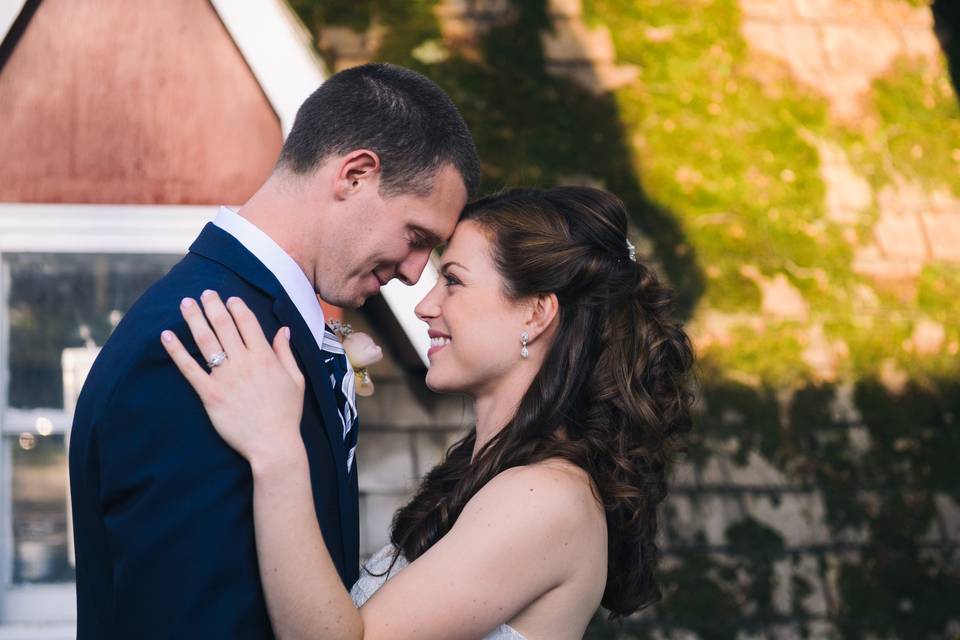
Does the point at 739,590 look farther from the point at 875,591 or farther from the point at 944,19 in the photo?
the point at 944,19

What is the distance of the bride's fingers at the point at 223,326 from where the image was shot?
203cm

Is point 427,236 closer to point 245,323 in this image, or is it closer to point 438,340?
point 438,340

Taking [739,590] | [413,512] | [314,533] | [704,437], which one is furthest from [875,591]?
[314,533]

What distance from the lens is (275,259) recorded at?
2.23 metres

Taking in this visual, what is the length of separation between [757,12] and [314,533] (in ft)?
13.4

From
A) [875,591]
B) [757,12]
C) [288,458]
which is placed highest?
[288,458]

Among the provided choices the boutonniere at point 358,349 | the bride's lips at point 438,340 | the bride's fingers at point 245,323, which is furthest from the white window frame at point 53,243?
the bride's fingers at point 245,323

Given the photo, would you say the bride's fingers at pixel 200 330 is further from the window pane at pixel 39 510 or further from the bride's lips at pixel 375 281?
the window pane at pixel 39 510

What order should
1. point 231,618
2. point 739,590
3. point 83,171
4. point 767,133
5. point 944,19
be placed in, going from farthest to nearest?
point 944,19 < point 767,133 < point 739,590 < point 83,171 < point 231,618

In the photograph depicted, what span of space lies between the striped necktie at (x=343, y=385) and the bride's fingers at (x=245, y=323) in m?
0.33

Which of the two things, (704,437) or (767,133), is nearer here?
(704,437)

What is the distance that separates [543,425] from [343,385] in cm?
56

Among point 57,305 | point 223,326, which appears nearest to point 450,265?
point 223,326

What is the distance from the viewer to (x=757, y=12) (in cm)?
527
